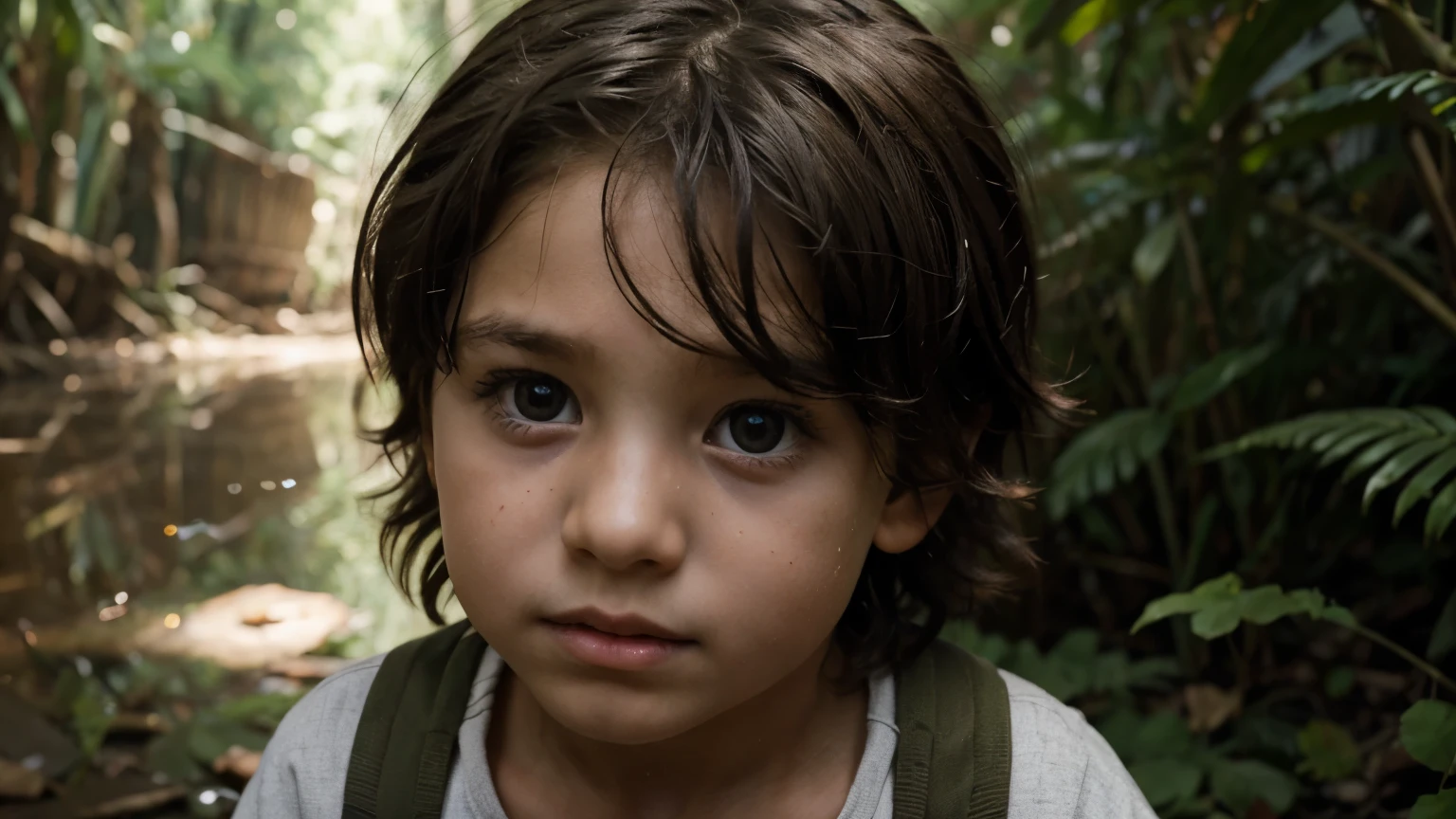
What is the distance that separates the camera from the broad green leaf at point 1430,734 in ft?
3.62

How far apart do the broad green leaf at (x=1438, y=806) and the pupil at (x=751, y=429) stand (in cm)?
64

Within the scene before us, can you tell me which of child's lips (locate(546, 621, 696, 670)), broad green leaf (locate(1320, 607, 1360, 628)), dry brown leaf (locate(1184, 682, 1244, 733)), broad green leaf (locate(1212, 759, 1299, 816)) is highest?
child's lips (locate(546, 621, 696, 670))

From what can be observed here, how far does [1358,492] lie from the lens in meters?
1.88

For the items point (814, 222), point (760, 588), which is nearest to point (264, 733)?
point (760, 588)

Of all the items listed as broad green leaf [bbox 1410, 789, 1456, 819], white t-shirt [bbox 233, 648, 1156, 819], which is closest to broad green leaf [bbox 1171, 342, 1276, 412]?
white t-shirt [bbox 233, 648, 1156, 819]

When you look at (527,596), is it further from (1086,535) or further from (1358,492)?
(1086,535)

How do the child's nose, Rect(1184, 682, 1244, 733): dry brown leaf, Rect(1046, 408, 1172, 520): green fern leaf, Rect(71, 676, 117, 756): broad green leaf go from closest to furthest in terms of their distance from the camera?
the child's nose < Rect(71, 676, 117, 756): broad green leaf < Rect(1184, 682, 1244, 733): dry brown leaf < Rect(1046, 408, 1172, 520): green fern leaf

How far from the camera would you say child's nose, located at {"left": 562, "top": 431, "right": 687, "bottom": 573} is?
0.92 meters

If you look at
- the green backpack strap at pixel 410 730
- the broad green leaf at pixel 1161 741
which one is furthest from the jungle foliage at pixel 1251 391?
the green backpack strap at pixel 410 730

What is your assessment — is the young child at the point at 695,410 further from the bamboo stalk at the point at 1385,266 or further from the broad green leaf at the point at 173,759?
the bamboo stalk at the point at 1385,266

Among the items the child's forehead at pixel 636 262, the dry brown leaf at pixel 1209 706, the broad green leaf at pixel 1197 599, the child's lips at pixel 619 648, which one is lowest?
the dry brown leaf at pixel 1209 706

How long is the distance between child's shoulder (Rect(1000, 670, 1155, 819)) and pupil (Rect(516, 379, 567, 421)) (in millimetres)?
560

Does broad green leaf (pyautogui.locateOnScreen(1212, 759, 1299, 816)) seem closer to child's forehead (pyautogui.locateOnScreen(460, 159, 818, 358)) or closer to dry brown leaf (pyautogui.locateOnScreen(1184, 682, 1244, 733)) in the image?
dry brown leaf (pyautogui.locateOnScreen(1184, 682, 1244, 733))

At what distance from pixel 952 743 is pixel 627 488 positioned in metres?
0.47
